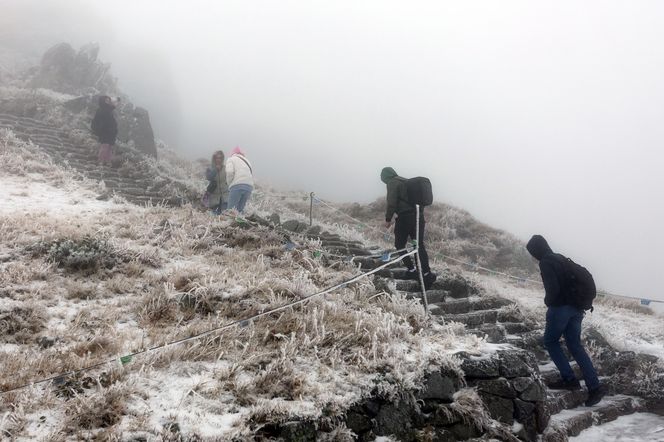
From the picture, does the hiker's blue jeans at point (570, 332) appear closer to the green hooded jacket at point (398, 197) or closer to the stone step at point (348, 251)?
the green hooded jacket at point (398, 197)

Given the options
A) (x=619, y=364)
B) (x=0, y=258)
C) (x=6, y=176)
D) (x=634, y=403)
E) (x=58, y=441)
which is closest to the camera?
(x=58, y=441)

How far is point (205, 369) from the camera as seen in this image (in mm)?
4223

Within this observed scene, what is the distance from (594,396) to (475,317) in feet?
6.14

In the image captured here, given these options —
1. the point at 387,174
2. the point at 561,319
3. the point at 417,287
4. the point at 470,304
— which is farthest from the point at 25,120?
the point at 561,319

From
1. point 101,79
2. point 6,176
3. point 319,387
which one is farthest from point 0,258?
point 101,79

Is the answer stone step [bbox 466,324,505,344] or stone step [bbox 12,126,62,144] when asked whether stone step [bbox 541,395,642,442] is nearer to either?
stone step [bbox 466,324,505,344]

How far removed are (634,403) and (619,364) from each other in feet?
3.40

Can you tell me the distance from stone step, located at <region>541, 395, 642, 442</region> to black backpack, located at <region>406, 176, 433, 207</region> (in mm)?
3567

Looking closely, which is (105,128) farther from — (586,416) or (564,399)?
(586,416)

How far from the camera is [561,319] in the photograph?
5.84m

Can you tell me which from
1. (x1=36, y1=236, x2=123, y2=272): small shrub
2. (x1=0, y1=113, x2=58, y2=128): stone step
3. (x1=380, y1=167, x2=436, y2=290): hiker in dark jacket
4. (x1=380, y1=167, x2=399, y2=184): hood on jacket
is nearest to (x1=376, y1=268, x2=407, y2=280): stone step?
(x1=380, y1=167, x2=436, y2=290): hiker in dark jacket

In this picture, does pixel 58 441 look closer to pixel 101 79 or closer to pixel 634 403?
pixel 634 403

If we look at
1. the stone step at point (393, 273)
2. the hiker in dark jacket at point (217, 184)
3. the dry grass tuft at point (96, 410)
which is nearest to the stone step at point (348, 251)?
the stone step at point (393, 273)

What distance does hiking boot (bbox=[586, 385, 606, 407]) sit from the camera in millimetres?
6055
